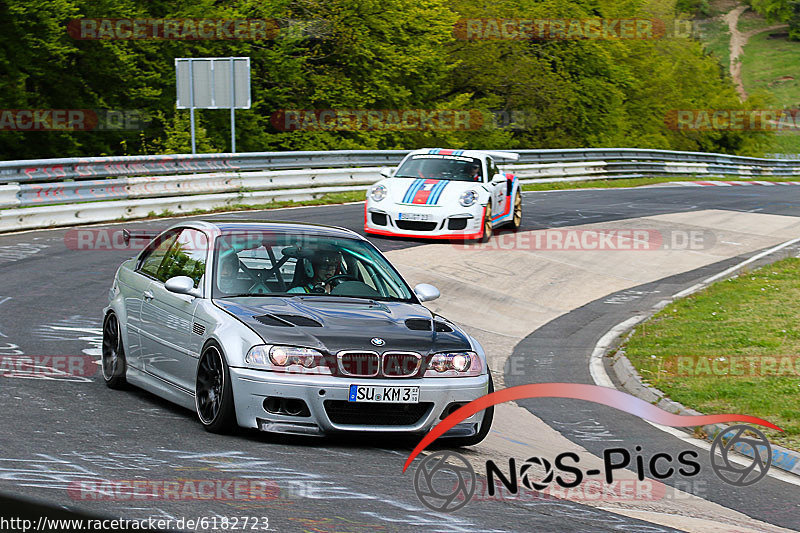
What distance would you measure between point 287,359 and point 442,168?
12733mm

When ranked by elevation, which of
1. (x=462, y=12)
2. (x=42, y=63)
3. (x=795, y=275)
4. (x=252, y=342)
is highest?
(x=462, y=12)

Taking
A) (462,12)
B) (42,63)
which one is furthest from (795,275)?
(462,12)

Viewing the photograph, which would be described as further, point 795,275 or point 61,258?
point 795,275

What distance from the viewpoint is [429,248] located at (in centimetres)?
1720

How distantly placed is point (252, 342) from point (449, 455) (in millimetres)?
1418

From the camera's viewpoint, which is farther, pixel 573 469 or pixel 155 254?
pixel 155 254

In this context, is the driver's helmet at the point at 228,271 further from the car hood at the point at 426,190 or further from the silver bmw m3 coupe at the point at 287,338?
the car hood at the point at 426,190

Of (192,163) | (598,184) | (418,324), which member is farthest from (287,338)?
(598,184)

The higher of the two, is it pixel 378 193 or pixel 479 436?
pixel 378 193

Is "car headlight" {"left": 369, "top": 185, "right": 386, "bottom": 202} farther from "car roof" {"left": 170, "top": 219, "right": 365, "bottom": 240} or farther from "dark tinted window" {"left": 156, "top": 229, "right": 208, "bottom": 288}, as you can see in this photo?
"dark tinted window" {"left": 156, "top": 229, "right": 208, "bottom": 288}

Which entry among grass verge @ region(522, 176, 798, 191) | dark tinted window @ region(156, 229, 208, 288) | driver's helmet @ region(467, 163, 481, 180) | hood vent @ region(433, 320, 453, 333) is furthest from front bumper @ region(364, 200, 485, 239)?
grass verge @ region(522, 176, 798, 191)

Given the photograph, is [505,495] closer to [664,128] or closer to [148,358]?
[148,358]

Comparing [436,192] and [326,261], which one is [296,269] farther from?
[436,192]

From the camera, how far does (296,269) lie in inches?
297
